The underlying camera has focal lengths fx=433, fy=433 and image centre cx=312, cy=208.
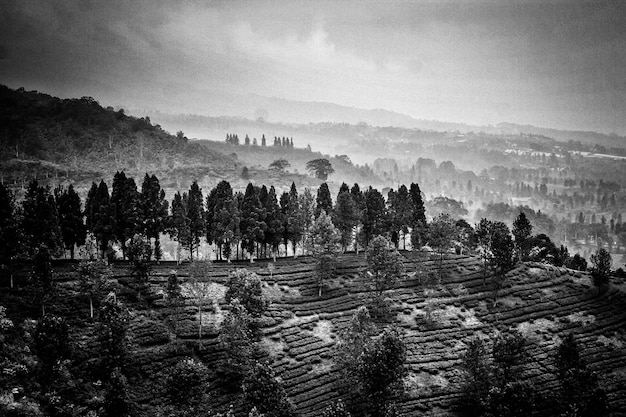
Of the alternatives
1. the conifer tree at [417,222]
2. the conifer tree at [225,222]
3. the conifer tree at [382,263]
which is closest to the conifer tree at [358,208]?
the conifer tree at [417,222]

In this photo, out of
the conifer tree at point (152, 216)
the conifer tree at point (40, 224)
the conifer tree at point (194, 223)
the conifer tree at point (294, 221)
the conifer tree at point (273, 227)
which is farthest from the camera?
the conifer tree at point (294, 221)

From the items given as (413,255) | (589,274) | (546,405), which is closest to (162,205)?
(413,255)

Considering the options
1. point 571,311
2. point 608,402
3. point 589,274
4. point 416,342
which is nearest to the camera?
point 608,402

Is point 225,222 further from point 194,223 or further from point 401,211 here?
Answer: point 401,211

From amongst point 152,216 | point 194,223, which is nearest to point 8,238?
point 152,216

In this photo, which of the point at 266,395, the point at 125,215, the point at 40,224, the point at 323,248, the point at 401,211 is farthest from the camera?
the point at 401,211

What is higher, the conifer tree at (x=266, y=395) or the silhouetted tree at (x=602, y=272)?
the silhouetted tree at (x=602, y=272)

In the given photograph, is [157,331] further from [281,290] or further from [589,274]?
[589,274]

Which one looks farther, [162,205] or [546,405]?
[162,205]

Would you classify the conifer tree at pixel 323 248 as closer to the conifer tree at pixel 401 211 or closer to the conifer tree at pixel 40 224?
the conifer tree at pixel 401 211
